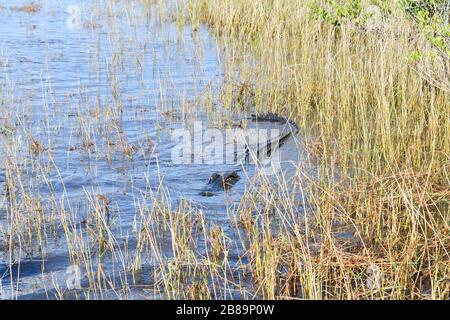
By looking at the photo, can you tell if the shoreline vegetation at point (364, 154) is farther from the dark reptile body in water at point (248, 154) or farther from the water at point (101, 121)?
the water at point (101, 121)

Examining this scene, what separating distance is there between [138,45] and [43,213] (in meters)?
6.30

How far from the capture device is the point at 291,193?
527 cm

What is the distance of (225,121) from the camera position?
7625 millimetres

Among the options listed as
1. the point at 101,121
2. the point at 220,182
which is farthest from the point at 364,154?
the point at 101,121

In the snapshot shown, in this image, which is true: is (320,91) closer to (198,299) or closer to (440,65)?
(440,65)

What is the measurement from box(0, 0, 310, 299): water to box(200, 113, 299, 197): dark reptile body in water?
0.08 m

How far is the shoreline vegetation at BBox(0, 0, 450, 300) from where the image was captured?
13.4ft

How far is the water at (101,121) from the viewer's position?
4758 millimetres

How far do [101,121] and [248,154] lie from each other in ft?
6.01

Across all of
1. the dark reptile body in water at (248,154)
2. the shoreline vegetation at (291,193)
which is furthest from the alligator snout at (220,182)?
the shoreline vegetation at (291,193)

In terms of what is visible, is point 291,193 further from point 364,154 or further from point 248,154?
point 248,154

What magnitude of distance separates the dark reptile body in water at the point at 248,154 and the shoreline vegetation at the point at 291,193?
0.56 feet

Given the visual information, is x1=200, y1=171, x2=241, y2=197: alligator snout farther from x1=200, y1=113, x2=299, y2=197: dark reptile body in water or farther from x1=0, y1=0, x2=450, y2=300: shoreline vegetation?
x1=0, y1=0, x2=450, y2=300: shoreline vegetation
